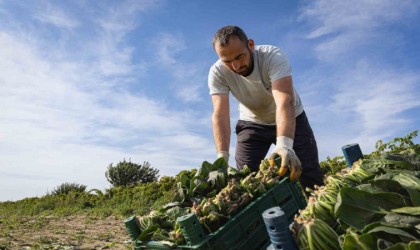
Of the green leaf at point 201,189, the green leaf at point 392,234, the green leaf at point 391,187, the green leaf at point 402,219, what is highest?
the green leaf at point 201,189

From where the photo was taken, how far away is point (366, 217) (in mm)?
1574

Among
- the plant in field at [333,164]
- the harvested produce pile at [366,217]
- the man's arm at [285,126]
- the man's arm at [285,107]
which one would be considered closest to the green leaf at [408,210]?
the harvested produce pile at [366,217]

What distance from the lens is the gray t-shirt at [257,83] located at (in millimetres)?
3988

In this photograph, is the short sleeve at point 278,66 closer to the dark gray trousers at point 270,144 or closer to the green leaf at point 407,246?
the dark gray trousers at point 270,144

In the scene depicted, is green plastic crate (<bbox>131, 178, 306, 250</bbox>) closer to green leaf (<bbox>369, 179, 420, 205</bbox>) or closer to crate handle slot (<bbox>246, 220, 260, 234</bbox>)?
crate handle slot (<bbox>246, 220, 260, 234</bbox>)

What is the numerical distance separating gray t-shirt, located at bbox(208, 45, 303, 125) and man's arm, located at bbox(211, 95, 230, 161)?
0.09 meters

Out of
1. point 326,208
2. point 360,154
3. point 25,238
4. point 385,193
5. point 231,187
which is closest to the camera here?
point 385,193

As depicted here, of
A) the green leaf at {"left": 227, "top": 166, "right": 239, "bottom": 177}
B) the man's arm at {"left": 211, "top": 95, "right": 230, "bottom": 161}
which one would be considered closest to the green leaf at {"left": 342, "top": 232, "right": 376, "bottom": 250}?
the green leaf at {"left": 227, "top": 166, "right": 239, "bottom": 177}

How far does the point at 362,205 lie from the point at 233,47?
2.35 m

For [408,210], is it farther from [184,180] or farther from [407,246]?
[184,180]

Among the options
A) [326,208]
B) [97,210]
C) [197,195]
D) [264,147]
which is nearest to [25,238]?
[97,210]

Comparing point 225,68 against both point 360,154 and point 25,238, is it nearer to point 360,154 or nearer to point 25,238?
point 360,154

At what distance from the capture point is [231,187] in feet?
7.11

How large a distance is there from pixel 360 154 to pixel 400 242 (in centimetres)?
145
